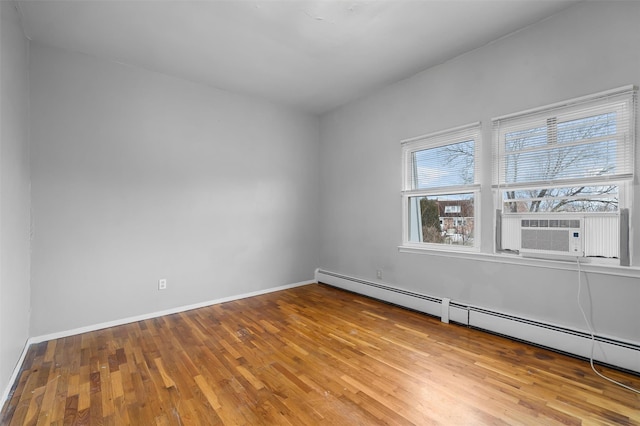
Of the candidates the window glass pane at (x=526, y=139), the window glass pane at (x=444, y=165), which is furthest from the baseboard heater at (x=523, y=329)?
the window glass pane at (x=526, y=139)

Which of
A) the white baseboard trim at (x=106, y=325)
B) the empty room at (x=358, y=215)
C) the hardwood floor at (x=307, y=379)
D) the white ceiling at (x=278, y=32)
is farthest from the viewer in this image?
the white ceiling at (x=278, y=32)

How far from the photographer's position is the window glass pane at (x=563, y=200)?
7.68 feet

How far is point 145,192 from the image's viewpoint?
342 cm

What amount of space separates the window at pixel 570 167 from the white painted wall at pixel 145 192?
3.12m

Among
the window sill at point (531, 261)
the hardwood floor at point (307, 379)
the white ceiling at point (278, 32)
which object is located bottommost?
the hardwood floor at point (307, 379)

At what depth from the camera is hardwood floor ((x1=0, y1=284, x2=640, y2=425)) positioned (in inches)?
68.9

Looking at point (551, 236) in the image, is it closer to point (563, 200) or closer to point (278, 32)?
point (563, 200)

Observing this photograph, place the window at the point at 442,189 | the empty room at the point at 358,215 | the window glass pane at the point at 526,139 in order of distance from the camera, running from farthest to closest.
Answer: the window at the point at 442,189 < the window glass pane at the point at 526,139 < the empty room at the point at 358,215

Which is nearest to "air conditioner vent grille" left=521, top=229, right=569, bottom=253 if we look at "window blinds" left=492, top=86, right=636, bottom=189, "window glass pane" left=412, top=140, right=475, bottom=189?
"window blinds" left=492, top=86, right=636, bottom=189

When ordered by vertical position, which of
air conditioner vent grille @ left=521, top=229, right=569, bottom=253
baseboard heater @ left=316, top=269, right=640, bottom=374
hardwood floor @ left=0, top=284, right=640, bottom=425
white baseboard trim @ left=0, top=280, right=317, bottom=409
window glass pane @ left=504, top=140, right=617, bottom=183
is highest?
window glass pane @ left=504, top=140, right=617, bottom=183

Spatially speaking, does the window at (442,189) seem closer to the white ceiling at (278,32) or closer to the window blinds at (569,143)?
the window blinds at (569,143)

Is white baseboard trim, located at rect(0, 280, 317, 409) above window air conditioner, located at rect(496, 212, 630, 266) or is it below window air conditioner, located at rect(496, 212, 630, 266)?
below

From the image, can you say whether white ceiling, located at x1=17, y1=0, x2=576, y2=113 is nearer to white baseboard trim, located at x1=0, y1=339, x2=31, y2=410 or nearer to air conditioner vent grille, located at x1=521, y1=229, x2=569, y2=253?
air conditioner vent grille, located at x1=521, y1=229, x2=569, y2=253

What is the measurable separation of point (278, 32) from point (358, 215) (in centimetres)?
266
